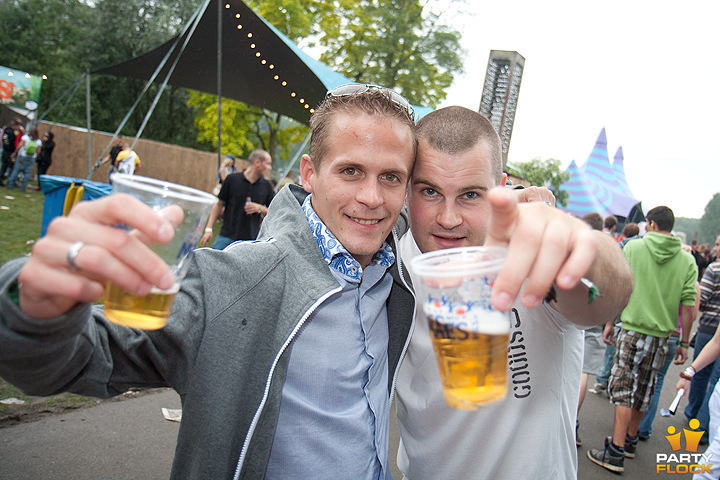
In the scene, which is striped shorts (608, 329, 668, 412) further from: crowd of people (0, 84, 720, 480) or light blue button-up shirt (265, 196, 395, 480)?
light blue button-up shirt (265, 196, 395, 480)

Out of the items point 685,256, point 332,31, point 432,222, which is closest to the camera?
point 432,222

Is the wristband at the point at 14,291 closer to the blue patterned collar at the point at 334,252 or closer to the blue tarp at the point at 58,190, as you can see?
the blue patterned collar at the point at 334,252

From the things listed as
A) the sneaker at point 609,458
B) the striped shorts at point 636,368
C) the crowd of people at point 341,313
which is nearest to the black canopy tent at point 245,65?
the striped shorts at point 636,368

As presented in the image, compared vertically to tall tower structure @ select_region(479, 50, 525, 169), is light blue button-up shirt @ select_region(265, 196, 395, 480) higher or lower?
lower

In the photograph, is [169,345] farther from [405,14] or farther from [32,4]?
[32,4]

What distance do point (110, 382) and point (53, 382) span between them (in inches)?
6.0

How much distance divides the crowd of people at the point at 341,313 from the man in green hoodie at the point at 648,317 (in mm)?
3858

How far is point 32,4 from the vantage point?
104 feet

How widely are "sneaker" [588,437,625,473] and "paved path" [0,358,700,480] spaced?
0.25 ft

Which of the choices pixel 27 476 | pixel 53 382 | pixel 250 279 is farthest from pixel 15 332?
pixel 27 476

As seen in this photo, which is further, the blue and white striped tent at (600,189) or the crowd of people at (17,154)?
the blue and white striped tent at (600,189)

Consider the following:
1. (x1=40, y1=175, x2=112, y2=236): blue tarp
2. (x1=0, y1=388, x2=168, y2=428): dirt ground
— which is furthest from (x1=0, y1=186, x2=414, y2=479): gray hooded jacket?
(x1=40, y1=175, x2=112, y2=236): blue tarp

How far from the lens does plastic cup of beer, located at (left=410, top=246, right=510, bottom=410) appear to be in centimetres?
102

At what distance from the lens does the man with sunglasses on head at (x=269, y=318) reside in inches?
34.0
